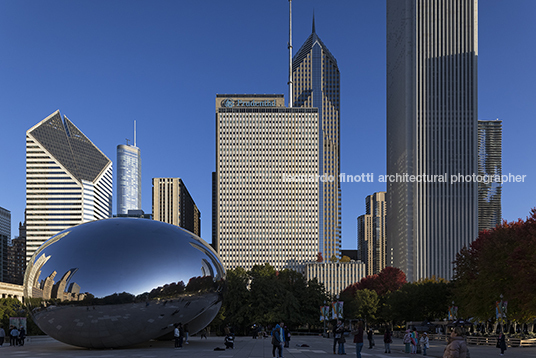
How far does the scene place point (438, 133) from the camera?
541 feet

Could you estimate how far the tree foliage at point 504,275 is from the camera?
1708 inches

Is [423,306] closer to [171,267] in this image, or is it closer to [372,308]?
[372,308]

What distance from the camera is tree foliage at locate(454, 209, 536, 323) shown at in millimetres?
43375

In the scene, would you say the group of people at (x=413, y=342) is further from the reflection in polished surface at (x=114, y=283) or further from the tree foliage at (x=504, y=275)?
the reflection in polished surface at (x=114, y=283)

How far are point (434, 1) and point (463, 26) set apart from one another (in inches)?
429

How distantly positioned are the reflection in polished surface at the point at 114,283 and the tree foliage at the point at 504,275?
83.1ft

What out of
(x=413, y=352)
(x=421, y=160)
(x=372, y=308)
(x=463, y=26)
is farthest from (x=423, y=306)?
(x=463, y=26)

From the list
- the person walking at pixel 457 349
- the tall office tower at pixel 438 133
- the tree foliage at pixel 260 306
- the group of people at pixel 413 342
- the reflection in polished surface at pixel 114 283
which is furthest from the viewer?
the tall office tower at pixel 438 133

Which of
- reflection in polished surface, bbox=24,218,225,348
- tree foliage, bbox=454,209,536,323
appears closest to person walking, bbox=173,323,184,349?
reflection in polished surface, bbox=24,218,225,348

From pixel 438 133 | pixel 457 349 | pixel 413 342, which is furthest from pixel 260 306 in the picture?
pixel 438 133

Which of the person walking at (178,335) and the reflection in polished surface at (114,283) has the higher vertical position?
the reflection in polished surface at (114,283)

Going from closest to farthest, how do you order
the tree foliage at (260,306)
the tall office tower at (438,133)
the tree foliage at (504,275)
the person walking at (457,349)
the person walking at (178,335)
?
the person walking at (457,349) < the person walking at (178,335) < the tree foliage at (504,275) < the tree foliage at (260,306) < the tall office tower at (438,133)

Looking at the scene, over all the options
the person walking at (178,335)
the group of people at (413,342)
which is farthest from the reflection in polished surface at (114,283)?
the group of people at (413,342)

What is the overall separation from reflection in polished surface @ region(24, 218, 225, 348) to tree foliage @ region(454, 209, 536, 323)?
25.3 meters
